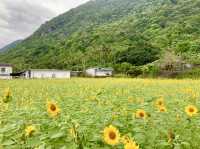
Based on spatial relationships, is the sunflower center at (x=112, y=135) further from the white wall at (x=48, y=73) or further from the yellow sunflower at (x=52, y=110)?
the white wall at (x=48, y=73)

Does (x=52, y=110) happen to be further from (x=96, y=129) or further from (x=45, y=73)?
(x=45, y=73)

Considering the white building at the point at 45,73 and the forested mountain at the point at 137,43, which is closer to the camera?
the white building at the point at 45,73

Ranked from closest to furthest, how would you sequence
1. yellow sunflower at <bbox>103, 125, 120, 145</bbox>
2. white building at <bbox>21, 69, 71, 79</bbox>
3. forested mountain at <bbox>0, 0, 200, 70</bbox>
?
yellow sunflower at <bbox>103, 125, 120, 145</bbox>
white building at <bbox>21, 69, 71, 79</bbox>
forested mountain at <bbox>0, 0, 200, 70</bbox>

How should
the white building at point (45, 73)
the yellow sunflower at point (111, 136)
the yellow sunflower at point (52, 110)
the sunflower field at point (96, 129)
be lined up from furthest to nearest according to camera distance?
1. the white building at point (45, 73)
2. the yellow sunflower at point (52, 110)
3. the sunflower field at point (96, 129)
4. the yellow sunflower at point (111, 136)

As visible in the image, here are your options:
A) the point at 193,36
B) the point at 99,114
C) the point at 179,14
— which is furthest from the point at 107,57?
the point at 99,114

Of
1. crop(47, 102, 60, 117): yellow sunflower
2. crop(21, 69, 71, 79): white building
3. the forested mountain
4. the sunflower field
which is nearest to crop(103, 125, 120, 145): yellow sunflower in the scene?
the sunflower field

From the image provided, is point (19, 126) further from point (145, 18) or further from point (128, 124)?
point (145, 18)

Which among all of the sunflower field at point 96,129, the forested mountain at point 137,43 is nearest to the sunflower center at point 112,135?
the sunflower field at point 96,129

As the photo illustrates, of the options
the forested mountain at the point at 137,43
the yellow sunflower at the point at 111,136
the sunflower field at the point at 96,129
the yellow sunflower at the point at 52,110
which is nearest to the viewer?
the yellow sunflower at the point at 111,136

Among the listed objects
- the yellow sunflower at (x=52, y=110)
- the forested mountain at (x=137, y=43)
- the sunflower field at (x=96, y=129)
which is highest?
the forested mountain at (x=137, y=43)

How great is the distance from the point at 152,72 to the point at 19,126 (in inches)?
1655

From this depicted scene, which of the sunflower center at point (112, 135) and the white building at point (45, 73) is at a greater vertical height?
the white building at point (45, 73)

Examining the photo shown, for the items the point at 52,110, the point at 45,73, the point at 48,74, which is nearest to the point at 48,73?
the point at 48,74

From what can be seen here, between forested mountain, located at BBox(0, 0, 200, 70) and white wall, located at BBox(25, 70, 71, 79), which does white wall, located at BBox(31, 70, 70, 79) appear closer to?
white wall, located at BBox(25, 70, 71, 79)
